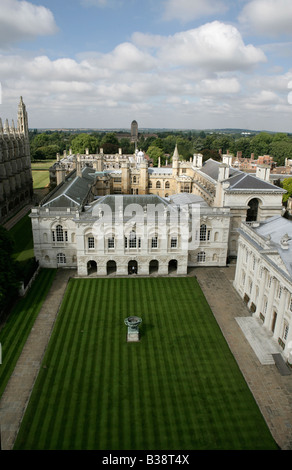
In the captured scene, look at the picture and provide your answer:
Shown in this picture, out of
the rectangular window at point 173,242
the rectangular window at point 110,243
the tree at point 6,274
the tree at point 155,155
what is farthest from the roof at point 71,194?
the tree at point 155,155

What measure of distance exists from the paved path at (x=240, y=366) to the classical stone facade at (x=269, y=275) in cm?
226

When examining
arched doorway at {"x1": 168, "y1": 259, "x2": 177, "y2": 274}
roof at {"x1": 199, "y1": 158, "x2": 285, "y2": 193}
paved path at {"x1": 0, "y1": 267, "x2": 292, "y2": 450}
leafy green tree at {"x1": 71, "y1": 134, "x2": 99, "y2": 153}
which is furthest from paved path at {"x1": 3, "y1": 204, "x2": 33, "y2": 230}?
leafy green tree at {"x1": 71, "y1": 134, "x2": 99, "y2": 153}

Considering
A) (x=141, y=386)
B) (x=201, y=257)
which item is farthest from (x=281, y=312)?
(x=201, y=257)

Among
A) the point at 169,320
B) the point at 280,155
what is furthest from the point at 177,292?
the point at 280,155

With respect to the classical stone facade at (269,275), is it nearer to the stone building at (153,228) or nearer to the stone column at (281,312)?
the stone column at (281,312)

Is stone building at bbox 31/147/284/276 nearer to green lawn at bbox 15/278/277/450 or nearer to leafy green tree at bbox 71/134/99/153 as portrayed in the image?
green lawn at bbox 15/278/277/450

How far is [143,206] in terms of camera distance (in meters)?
49.2

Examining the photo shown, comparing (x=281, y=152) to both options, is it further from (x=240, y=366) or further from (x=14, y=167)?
(x=240, y=366)

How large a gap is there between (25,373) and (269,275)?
2518cm

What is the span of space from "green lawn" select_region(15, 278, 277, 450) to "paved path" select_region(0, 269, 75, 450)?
69cm

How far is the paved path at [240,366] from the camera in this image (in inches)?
982

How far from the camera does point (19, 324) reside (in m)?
36.4

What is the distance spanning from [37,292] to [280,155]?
145m

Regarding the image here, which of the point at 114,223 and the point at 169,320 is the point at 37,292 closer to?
the point at 114,223
